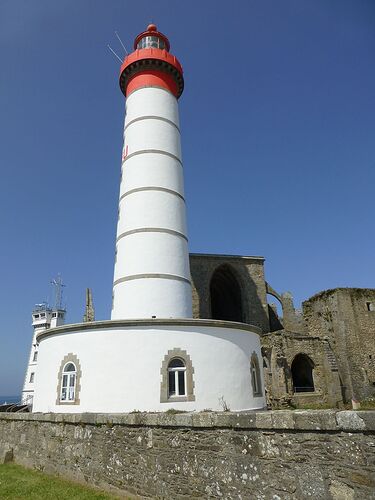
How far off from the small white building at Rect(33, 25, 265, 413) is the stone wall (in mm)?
2284

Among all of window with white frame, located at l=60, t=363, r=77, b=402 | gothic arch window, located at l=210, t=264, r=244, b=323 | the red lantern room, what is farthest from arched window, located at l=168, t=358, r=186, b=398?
gothic arch window, located at l=210, t=264, r=244, b=323

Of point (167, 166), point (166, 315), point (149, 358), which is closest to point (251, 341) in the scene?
point (166, 315)

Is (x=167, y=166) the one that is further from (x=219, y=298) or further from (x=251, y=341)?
(x=219, y=298)

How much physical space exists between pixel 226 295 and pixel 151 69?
17716 mm

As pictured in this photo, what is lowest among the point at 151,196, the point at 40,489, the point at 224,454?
the point at 40,489

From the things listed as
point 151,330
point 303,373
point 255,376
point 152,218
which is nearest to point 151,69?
point 152,218

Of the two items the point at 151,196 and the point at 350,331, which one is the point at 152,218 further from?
the point at 350,331

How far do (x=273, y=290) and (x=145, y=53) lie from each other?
62.9 ft

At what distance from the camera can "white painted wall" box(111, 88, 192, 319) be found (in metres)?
13.2

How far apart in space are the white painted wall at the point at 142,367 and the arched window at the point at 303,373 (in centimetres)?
1214

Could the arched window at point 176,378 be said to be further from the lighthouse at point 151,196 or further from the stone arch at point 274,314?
the stone arch at point 274,314

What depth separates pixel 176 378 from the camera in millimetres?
10188

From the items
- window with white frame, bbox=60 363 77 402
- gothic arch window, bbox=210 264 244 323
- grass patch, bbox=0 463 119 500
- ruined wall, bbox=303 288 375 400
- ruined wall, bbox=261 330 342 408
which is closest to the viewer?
grass patch, bbox=0 463 119 500

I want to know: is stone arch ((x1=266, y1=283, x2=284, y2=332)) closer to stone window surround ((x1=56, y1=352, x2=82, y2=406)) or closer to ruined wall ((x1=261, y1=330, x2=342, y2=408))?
ruined wall ((x1=261, y1=330, x2=342, y2=408))
